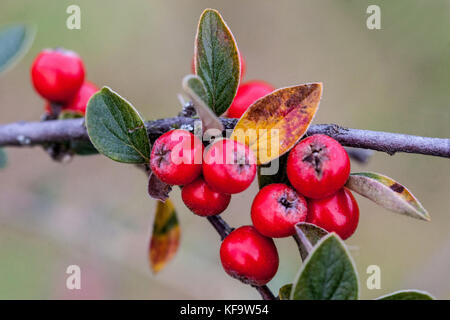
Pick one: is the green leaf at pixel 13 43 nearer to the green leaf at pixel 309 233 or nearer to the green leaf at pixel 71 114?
the green leaf at pixel 71 114

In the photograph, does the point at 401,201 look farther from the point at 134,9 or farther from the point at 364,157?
the point at 134,9

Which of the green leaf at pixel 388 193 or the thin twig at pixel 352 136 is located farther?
the thin twig at pixel 352 136

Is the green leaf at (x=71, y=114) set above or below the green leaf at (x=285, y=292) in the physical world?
above

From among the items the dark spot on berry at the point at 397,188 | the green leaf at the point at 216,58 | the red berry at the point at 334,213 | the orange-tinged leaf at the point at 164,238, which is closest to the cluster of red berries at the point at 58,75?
the orange-tinged leaf at the point at 164,238

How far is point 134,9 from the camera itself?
15.8ft

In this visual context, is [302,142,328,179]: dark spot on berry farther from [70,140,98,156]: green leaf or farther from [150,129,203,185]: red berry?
[70,140,98,156]: green leaf

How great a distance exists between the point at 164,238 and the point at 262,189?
837mm

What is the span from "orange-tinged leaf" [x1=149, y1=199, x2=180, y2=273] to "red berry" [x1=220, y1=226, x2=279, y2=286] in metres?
0.67

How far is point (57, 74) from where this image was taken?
185cm

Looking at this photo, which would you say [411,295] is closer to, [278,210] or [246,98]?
[278,210]

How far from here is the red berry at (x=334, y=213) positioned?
45.2 inches

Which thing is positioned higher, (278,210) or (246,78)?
(246,78)

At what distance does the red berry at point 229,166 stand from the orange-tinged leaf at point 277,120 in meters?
0.07

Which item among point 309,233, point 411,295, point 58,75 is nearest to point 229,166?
point 309,233
